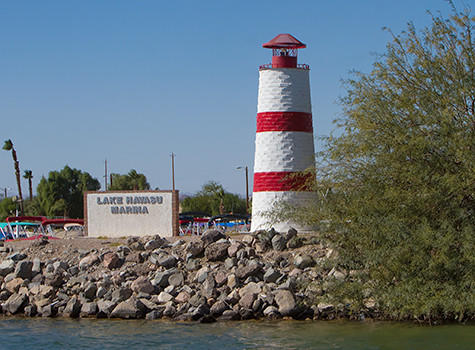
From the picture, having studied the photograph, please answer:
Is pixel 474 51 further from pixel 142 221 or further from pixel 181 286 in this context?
pixel 142 221

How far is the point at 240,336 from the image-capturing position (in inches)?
782

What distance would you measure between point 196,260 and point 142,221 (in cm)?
752

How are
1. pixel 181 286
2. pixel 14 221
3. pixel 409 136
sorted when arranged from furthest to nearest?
pixel 14 221
pixel 181 286
pixel 409 136

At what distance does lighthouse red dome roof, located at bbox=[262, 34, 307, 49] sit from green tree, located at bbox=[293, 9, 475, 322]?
279 inches

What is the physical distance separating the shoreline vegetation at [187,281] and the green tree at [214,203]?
53506 mm

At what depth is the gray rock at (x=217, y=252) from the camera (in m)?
25.3

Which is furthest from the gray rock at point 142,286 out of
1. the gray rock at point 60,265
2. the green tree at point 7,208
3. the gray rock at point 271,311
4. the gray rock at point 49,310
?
the green tree at point 7,208

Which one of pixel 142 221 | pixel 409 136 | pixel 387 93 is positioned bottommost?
pixel 142 221

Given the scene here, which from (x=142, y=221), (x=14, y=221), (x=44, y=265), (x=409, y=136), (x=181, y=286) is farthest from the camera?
(x=14, y=221)

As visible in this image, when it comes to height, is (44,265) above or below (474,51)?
below

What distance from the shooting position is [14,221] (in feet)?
153

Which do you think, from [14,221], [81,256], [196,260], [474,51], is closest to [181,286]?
[196,260]

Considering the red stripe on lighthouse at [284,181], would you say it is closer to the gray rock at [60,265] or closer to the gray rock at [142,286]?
the gray rock at [142,286]

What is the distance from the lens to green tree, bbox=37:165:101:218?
3041 inches
